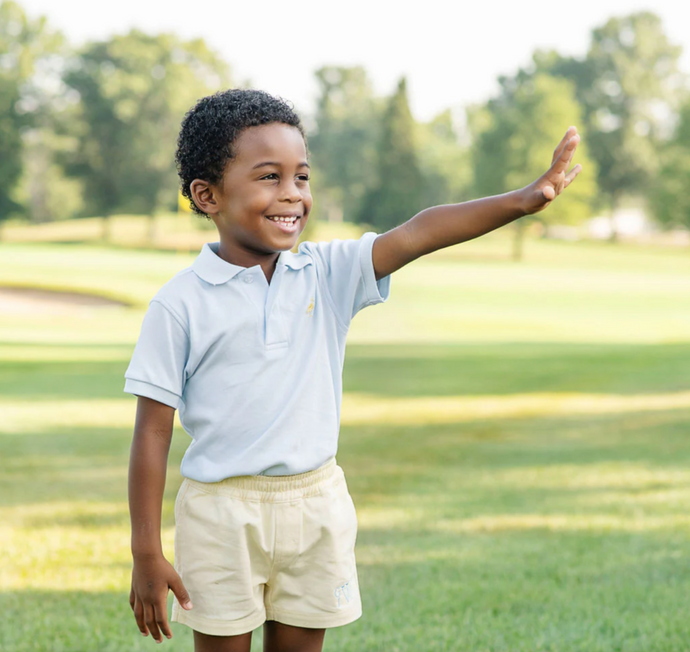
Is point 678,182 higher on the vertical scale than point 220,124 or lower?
higher

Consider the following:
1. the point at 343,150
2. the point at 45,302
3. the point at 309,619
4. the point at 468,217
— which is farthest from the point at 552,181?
the point at 343,150

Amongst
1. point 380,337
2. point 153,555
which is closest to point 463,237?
point 153,555

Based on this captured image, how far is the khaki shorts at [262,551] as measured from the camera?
218cm

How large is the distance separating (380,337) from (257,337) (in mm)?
16028

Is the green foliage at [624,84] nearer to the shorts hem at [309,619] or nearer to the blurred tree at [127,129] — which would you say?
the blurred tree at [127,129]

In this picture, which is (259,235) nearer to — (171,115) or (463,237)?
(463,237)

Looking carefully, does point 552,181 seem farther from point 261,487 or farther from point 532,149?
point 532,149

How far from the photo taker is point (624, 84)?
6806 centimetres

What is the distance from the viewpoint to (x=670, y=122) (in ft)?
223

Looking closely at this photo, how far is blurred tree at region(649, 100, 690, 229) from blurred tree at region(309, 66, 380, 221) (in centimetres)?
2075

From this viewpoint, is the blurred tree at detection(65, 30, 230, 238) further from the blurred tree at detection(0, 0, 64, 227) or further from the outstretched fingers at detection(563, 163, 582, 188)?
the outstretched fingers at detection(563, 163, 582, 188)

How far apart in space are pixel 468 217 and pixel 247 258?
530 mm

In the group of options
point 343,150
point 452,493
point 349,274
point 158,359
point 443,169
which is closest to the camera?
point 158,359

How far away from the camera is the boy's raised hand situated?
2102 mm
